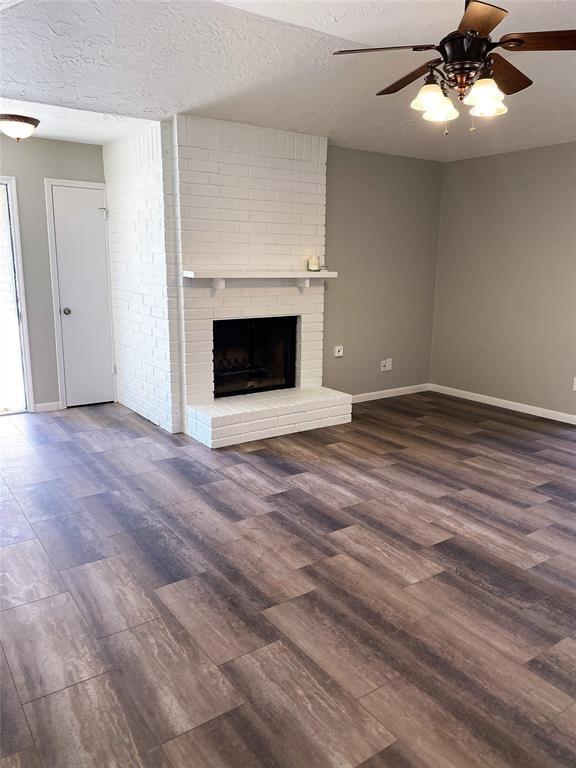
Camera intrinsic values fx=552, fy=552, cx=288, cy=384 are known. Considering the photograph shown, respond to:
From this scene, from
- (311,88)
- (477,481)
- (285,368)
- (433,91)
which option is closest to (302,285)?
(285,368)

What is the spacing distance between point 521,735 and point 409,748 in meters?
0.35

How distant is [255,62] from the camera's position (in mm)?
3215

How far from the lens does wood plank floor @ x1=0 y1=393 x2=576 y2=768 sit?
5.38 ft

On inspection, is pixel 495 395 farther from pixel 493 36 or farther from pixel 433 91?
pixel 433 91

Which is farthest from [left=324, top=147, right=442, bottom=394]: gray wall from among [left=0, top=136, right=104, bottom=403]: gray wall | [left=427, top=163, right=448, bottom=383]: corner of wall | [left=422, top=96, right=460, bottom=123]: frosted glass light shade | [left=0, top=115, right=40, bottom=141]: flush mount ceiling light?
[left=422, top=96, right=460, bottom=123]: frosted glass light shade

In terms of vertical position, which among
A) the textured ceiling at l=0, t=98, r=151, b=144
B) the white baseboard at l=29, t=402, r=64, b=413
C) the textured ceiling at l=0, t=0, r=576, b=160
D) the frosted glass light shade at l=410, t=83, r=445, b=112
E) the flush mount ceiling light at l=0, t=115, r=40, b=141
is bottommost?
the white baseboard at l=29, t=402, r=64, b=413

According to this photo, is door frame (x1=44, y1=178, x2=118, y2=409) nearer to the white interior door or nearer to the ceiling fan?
the white interior door

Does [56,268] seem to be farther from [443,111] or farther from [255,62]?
[443,111]

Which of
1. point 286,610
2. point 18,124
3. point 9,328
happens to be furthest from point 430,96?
point 9,328

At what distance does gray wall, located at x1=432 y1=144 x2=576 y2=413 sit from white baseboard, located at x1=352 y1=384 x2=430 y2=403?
10.2 inches

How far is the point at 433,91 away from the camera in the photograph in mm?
2301

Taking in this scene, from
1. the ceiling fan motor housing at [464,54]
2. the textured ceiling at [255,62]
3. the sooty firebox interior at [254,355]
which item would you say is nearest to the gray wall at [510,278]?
the textured ceiling at [255,62]

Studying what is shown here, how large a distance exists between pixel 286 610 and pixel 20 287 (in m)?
3.94

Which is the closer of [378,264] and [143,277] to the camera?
[143,277]
